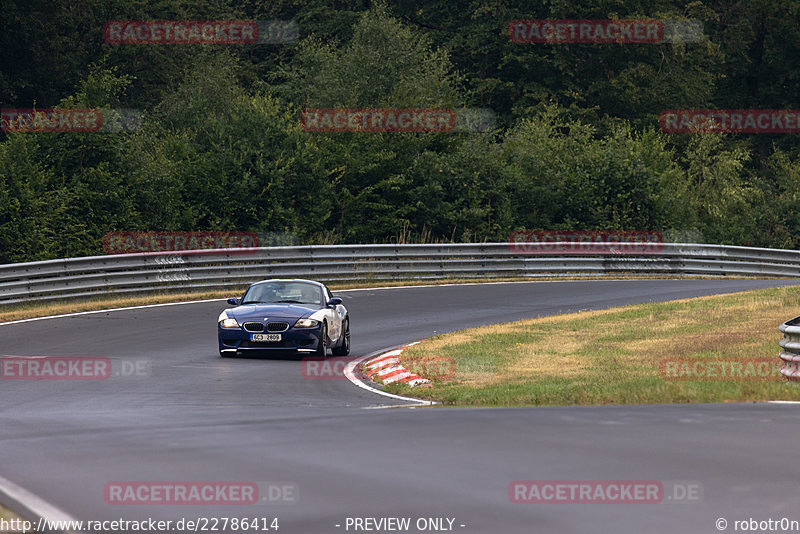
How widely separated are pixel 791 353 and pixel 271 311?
8.46m

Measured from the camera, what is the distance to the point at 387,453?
8914mm

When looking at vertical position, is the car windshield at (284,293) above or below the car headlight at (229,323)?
above

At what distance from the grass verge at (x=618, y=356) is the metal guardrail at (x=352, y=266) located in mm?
9214

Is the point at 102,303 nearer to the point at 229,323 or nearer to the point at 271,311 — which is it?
the point at 229,323

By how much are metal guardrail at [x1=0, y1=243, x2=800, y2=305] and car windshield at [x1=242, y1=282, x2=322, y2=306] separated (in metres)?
8.12

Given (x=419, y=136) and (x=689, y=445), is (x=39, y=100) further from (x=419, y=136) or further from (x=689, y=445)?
(x=689, y=445)

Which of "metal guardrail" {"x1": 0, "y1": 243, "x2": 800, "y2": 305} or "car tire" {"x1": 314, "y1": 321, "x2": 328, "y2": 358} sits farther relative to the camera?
"metal guardrail" {"x1": 0, "y1": 243, "x2": 800, "y2": 305}

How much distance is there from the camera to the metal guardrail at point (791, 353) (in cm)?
1404

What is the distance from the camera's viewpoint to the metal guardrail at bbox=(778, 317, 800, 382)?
14.0 meters

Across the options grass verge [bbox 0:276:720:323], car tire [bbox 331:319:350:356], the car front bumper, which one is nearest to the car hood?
the car front bumper

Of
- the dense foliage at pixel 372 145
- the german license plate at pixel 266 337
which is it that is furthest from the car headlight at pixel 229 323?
the dense foliage at pixel 372 145

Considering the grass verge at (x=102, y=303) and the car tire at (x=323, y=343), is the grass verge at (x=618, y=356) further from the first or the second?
the grass verge at (x=102, y=303)

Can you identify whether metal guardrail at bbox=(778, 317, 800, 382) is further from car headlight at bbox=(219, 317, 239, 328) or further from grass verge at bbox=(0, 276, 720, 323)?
grass verge at bbox=(0, 276, 720, 323)

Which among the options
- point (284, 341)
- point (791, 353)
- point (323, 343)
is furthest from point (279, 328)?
point (791, 353)
